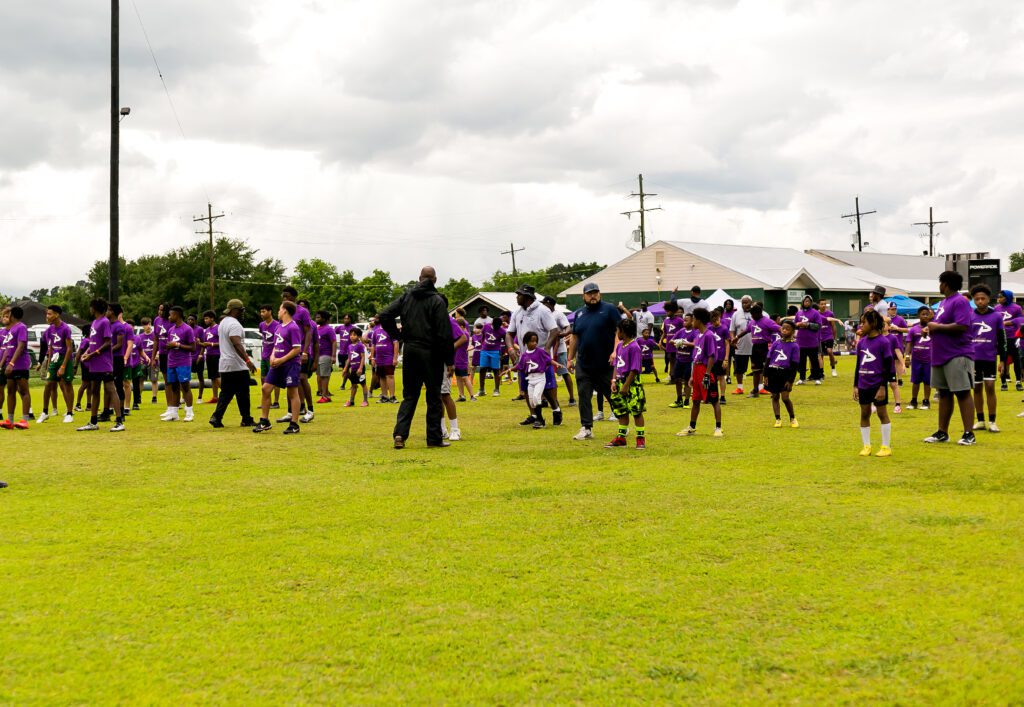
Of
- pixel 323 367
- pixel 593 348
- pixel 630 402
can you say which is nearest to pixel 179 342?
pixel 323 367

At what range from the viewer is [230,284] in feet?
302

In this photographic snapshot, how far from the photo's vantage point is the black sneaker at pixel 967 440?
35.1 feet

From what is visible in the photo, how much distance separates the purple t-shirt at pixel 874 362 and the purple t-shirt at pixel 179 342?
34.9 feet

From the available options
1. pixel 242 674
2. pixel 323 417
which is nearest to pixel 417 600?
pixel 242 674

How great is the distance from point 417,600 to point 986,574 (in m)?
3.21

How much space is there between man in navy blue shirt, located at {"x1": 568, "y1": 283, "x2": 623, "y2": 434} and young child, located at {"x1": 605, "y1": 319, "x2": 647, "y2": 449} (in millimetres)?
652

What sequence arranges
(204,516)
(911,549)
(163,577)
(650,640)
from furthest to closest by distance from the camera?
(204,516) < (911,549) < (163,577) < (650,640)

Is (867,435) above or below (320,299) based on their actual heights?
below

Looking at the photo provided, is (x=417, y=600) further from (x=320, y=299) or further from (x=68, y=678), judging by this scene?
(x=320, y=299)

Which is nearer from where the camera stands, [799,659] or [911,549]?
[799,659]

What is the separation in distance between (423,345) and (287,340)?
121 inches

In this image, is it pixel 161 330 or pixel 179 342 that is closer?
pixel 179 342

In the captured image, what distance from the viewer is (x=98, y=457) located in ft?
35.1

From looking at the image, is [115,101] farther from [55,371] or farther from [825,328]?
[825,328]
